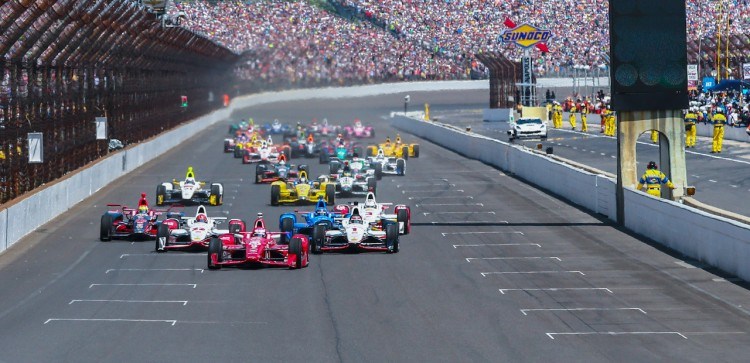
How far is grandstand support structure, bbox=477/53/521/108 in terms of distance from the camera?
98.0 m

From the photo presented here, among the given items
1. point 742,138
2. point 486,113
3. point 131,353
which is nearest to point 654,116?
point 131,353

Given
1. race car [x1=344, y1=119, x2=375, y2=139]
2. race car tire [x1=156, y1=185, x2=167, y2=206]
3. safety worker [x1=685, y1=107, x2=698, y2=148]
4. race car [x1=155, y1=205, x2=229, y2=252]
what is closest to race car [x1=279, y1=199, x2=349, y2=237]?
race car [x1=155, y1=205, x2=229, y2=252]

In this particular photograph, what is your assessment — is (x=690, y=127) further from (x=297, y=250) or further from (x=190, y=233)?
(x=297, y=250)

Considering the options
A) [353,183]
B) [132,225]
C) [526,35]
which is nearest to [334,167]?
[353,183]

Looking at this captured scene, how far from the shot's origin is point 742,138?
6525 cm

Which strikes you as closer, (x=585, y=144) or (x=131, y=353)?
(x=131, y=353)

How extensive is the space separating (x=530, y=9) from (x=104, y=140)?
75484 millimetres

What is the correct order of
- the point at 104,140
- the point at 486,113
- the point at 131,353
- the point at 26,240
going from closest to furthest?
the point at 131,353, the point at 26,240, the point at 104,140, the point at 486,113

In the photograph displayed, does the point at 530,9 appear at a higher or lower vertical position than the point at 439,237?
higher

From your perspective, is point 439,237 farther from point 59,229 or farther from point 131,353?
point 131,353

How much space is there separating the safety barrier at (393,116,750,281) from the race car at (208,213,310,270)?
7.67 meters

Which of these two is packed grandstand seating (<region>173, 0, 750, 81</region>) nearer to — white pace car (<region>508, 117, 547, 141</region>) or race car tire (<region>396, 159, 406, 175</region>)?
white pace car (<region>508, 117, 547, 141</region>)

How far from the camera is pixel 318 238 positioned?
28.3 meters

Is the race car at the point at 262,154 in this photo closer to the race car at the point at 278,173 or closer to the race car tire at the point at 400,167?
the race car tire at the point at 400,167
